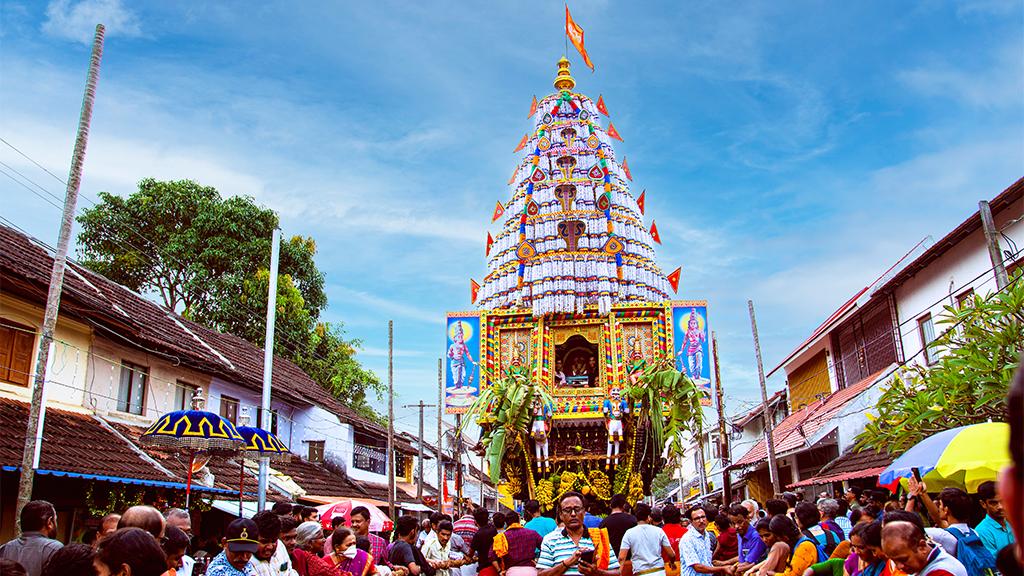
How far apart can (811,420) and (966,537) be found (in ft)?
62.8

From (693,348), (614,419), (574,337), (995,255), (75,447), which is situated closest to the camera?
(995,255)

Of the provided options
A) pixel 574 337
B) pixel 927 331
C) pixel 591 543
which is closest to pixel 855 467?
pixel 927 331

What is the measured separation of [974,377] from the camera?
384 inches

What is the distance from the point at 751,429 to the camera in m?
36.3

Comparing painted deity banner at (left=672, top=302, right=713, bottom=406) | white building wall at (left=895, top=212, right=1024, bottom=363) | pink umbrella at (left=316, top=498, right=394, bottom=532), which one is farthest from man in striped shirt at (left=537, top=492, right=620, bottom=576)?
painted deity banner at (left=672, top=302, right=713, bottom=406)

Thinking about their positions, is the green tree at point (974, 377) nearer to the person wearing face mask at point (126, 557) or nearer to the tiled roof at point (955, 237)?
the tiled roof at point (955, 237)

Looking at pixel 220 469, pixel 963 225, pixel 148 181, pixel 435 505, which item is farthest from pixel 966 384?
pixel 148 181

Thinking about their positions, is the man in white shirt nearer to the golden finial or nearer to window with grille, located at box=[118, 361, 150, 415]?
window with grille, located at box=[118, 361, 150, 415]

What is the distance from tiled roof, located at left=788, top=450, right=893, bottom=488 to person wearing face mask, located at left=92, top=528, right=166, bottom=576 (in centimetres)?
1510

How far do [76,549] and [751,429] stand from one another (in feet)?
116

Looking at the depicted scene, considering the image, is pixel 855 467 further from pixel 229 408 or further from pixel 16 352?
pixel 16 352

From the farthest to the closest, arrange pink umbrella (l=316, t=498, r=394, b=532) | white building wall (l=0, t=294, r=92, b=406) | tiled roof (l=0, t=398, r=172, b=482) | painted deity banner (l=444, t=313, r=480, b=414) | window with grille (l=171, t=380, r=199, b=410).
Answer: painted deity banner (l=444, t=313, r=480, b=414)
window with grille (l=171, t=380, r=199, b=410)
pink umbrella (l=316, t=498, r=394, b=532)
white building wall (l=0, t=294, r=92, b=406)
tiled roof (l=0, t=398, r=172, b=482)

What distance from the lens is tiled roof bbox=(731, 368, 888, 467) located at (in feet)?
69.8

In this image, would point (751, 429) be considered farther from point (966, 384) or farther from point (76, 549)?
point (76, 549)
